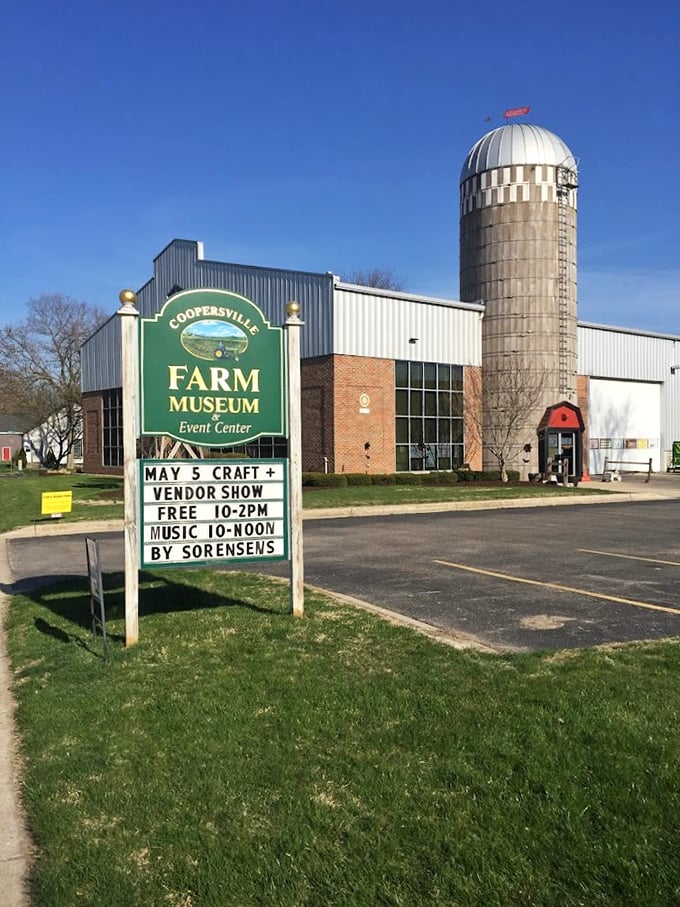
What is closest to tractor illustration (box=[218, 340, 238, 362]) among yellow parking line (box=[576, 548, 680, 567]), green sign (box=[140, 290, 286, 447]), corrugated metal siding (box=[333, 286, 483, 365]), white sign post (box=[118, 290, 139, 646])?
green sign (box=[140, 290, 286, 447])

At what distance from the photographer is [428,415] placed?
37656 millimetres

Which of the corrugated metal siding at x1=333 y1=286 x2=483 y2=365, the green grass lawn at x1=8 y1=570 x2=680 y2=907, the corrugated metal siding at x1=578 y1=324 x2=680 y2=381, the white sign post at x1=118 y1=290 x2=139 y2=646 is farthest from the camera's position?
the corrugated metal siding at x1=578 y1=324 x2=680 y2=381

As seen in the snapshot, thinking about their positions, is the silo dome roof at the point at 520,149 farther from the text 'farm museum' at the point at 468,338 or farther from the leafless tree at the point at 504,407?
the leafless tree at the point at 504,407

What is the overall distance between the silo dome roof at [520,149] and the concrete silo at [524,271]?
0.05m

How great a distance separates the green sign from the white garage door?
40.4 metres

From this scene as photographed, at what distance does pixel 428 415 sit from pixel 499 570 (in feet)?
88.7

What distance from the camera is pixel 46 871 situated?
3.49m

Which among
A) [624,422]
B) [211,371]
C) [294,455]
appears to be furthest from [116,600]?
[624,422]

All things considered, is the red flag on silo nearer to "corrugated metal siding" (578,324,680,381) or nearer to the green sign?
"corrugated metal siding" (578,324,680,381)

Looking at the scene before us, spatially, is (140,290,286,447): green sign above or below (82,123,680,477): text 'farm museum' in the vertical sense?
below

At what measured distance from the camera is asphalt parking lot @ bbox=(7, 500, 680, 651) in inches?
297

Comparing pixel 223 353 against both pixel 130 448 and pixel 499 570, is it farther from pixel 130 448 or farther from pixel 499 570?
pixel 499 570

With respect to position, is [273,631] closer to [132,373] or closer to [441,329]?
[132,373]

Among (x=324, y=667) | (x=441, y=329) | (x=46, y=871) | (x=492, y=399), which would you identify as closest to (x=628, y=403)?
(x=492, y=399)
